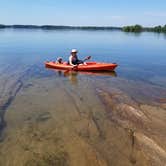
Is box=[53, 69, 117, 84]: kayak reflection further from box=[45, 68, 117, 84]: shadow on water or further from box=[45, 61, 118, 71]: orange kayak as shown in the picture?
box=[45, 61, 118, 71]: orange kayak

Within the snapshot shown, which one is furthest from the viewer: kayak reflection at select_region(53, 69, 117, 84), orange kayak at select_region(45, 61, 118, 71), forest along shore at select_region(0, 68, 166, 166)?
orange kayak at select_region(45, 61, 118, 71)

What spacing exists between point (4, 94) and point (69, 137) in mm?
4022

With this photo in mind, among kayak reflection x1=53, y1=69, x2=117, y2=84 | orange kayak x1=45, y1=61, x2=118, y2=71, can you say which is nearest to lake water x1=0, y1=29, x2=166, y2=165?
kayak reflection x1=53, y1=69, x2=117, y2=84

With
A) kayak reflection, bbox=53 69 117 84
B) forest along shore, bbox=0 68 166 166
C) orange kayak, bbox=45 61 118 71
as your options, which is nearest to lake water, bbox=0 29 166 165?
forest along shore, bbox=0 68 166 166

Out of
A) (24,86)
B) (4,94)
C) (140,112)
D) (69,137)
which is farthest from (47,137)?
(24,86)

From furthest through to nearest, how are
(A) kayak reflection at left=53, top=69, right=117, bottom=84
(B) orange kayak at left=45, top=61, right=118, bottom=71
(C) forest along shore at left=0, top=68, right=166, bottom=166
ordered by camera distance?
(B) orange kayak at left=45, top=61, right=118, bottom=71 < (A) kayak reflection at left=53, top=69, right=117, bottom=84 < (C) forest along shore at left=0, top=68, right=166, bottom=166

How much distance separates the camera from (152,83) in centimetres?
1078

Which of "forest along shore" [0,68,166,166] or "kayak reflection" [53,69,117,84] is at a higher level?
"forest along shore" [0,68,166,166]

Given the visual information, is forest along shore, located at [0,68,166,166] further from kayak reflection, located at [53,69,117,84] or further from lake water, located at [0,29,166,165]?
kayak reflection, located at [53,69,117,84]

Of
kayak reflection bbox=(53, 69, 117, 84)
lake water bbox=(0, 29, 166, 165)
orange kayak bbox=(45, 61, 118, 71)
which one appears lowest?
kayak reflection bbox=(53, 69, 117, 84)

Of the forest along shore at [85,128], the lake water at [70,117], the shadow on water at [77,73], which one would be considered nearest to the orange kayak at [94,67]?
the shadow on water at [77,73]

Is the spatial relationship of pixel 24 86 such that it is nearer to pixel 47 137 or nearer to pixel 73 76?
pixel 73 76

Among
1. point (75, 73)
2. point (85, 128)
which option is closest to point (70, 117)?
point (85, 128)

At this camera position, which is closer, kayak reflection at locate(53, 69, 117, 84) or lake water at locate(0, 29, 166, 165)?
lake water at locate(0, 29, 166, 165)
